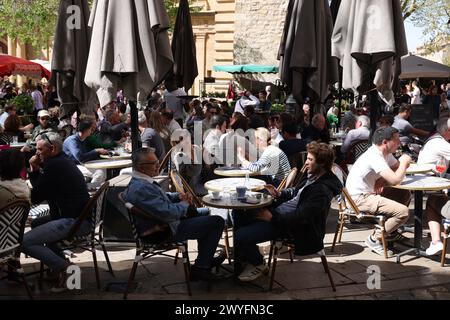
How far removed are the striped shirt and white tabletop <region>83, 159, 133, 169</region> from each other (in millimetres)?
1667

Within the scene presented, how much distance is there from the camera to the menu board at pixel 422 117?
12.9m

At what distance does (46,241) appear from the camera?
448 centimetres

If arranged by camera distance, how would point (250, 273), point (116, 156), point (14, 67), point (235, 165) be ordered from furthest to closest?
point (14, 67) < point (116, 156) < point (235, 165) < point (250, 273)

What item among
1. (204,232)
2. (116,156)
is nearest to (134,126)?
(116,156)

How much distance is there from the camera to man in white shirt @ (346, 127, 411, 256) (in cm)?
524

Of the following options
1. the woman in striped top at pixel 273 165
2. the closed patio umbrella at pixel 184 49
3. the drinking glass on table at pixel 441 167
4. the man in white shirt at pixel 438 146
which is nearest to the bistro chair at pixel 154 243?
the woman in striped top at pixel 273 165

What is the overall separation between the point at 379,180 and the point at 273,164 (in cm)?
125

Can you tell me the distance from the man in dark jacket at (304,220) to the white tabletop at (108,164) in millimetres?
2338

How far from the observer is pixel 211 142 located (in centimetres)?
712

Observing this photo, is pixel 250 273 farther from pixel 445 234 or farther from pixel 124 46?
pixel 124 46

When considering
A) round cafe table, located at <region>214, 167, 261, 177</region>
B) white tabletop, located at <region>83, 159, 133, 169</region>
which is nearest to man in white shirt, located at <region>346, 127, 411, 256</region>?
round cafe table, located at <region>214, 167, 261, 177</region>

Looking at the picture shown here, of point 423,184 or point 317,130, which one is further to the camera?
point 317,130

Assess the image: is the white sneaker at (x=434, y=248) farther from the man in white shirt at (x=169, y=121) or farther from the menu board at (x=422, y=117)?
the menu board at (x=422, y=117)
